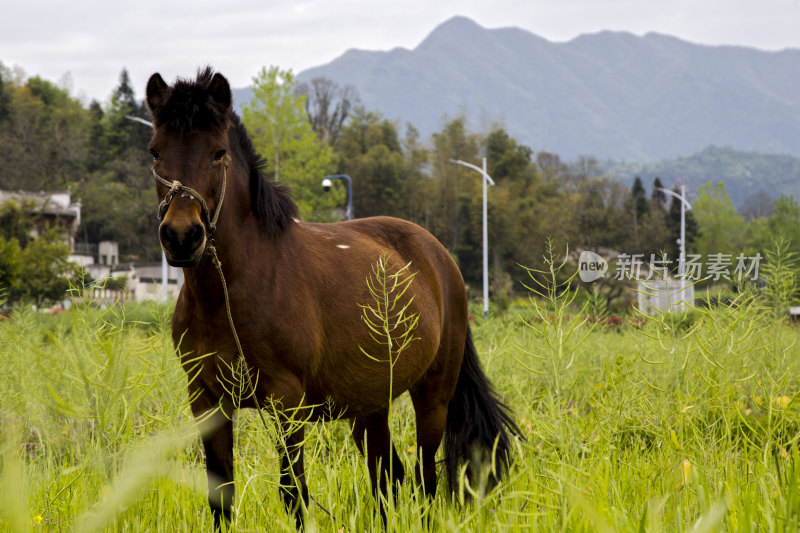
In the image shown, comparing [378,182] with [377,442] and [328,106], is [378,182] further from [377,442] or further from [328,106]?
[377,442]

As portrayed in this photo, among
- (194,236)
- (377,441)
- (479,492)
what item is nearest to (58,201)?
(377,441)

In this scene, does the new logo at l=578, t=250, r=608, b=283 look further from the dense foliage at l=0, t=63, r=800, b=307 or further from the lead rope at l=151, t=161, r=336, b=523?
the dense foliage at l=0, t=63, r=800, b=307

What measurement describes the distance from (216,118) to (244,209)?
507 mm

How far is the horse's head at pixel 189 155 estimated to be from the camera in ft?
8.54

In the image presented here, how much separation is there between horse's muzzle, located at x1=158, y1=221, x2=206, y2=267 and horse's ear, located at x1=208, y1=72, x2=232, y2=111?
736 millimetres

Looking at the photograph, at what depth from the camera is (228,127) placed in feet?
10.2

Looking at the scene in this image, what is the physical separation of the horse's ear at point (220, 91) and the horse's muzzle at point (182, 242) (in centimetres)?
74

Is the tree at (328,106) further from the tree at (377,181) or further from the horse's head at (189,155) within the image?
the horse's head at (189,155)

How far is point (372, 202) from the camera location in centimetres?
5562

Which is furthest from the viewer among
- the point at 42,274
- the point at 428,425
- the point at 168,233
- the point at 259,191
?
the point at 42,274

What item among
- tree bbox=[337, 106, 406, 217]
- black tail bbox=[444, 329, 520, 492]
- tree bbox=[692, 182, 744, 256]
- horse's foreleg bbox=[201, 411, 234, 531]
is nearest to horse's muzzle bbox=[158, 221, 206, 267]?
horse's foreleg bbox=[201, 411, 234, 531]

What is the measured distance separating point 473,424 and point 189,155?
2.72 m

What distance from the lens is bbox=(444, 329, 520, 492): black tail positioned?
15.0 ft

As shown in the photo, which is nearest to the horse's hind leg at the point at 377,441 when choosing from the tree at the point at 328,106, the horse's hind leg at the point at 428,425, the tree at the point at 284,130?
the horse's hind leg at the point at 428,425
